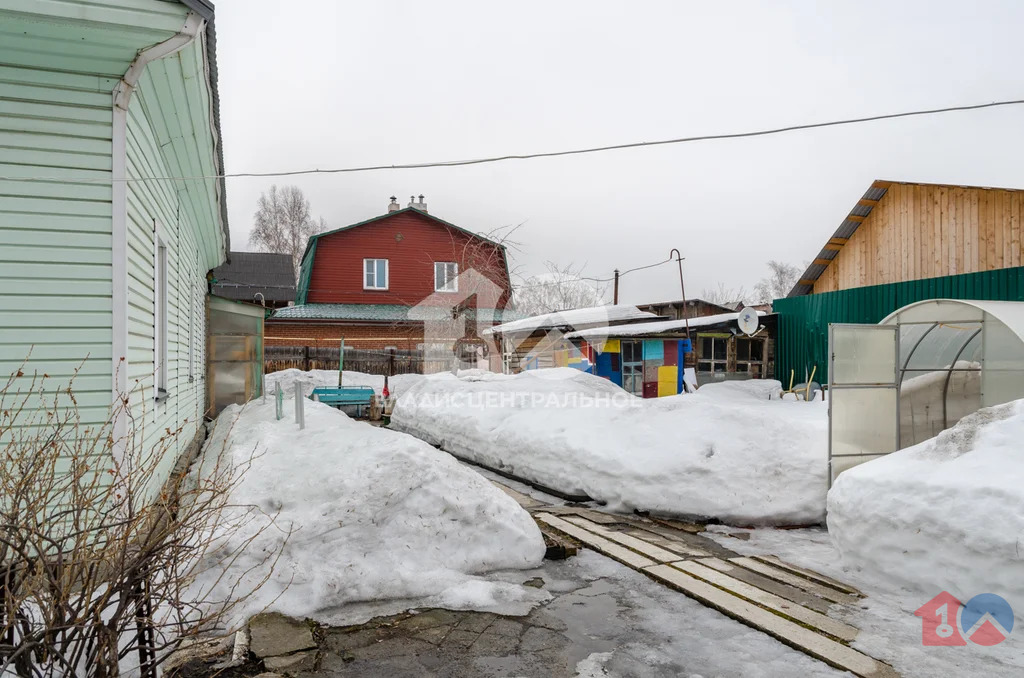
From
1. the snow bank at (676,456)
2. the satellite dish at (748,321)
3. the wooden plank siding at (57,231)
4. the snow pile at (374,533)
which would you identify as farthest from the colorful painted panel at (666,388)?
the wooden plank siding at (57,231)

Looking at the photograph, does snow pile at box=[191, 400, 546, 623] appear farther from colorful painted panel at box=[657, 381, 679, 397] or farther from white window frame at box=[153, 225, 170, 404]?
colorful painted panel at box=[657, 381, 679, 397]

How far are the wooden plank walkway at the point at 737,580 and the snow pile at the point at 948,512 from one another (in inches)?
18.1

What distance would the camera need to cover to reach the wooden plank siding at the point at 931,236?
13484mm

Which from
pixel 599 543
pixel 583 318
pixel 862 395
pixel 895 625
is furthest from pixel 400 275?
pixel 895 625

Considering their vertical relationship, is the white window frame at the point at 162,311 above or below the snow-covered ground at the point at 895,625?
above

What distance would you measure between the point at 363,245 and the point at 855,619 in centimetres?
2574

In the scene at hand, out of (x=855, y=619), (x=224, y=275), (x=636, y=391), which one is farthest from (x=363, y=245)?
(x=855, y=619)

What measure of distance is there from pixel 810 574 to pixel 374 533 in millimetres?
3636

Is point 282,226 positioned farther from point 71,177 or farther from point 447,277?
point 71,177

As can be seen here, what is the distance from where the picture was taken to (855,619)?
4.45 metres

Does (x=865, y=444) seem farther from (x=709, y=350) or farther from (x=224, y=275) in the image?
(x=224, y=275)

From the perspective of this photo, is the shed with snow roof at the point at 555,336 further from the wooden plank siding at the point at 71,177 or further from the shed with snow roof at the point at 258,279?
the wooden plank siding at the point at 71,177

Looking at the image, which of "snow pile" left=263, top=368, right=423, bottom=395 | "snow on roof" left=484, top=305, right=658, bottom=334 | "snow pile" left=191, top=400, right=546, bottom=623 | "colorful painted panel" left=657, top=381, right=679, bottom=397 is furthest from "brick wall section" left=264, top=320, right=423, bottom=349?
"snow pile" left=191, top=400, right=546, bottom=623

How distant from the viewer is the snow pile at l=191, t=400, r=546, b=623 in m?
4.56
